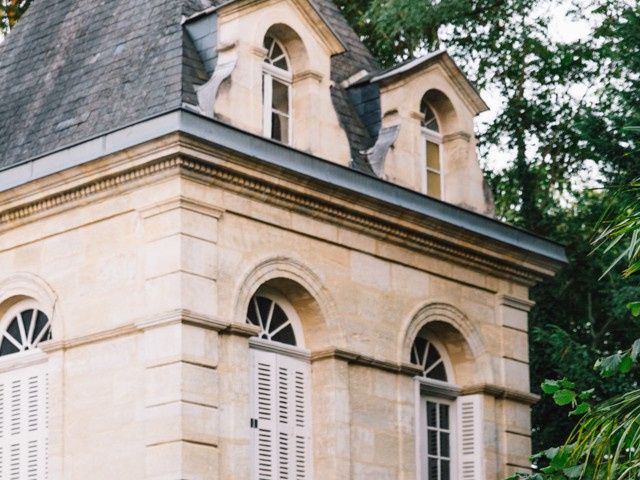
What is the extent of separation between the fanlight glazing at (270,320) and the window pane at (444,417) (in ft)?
9.28

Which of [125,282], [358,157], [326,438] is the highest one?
[358,157]

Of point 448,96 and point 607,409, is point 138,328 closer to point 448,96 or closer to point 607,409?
point 448,96

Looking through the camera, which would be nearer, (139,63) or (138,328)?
(138,328)

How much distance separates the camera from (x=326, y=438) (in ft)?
72.4

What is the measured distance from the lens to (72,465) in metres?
21.1

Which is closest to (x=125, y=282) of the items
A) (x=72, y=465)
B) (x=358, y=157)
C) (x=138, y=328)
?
(x=138, y=328)

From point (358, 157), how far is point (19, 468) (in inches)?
229

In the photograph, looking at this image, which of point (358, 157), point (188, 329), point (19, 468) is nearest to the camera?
point (188, 329)

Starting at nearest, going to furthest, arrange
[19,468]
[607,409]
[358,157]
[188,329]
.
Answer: [607,409], [188,329], [19,468], [358,157]

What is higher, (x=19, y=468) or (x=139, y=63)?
(x=139, y=63)

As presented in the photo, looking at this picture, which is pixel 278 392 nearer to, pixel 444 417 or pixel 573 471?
pixel 444 417

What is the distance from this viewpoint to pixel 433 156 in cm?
2498

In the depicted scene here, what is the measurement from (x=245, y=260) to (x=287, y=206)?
0.99 meters

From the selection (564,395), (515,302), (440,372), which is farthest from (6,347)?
(564,395)
